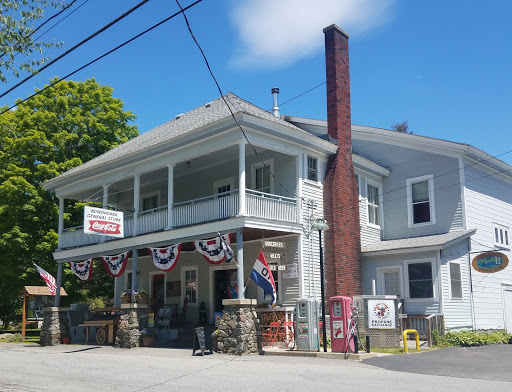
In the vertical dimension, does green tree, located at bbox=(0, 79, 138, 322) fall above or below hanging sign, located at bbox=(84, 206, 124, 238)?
above

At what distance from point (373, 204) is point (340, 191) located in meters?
3.31

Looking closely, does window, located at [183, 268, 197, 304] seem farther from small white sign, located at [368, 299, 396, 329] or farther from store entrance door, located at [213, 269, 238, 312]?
small white sign, located at [368, 299, 396, 329]

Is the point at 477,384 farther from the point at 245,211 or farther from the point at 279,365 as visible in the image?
the point at 245,211

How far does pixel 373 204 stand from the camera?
78.2 feet

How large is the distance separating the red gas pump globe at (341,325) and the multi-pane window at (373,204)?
27.9 feet

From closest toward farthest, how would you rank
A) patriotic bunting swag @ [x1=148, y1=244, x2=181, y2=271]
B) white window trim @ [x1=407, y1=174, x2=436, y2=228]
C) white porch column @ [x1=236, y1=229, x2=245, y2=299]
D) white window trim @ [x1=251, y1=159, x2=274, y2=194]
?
white porch column @ [x1=236, y1=229, x2=245, y2=299]
patriotic bunting swag @ [x1=148, y1=244, x2=181, y2=271]
white window trim @ [x1=251, y1=159, x2=274, y2=194]
white window trim @ [x1=407, y1=174, x2=436, y2=228]

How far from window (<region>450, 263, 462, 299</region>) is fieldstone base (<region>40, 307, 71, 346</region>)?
15.3 meters

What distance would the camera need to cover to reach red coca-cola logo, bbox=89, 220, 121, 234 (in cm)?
1956

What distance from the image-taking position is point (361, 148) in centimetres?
2536

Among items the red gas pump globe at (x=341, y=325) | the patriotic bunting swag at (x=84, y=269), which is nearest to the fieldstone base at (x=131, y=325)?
the patriotic bunting swag at (x=84, y=269)

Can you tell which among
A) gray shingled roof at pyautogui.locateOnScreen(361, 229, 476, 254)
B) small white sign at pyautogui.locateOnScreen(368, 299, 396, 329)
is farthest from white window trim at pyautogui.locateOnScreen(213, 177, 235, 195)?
small white sign at pyautogui.locateOnScreen(368, 299, 396, 329)

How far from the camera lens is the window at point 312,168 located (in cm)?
2094

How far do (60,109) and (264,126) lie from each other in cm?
1757

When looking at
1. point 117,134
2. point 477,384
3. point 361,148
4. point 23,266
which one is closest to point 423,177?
point 361,148
